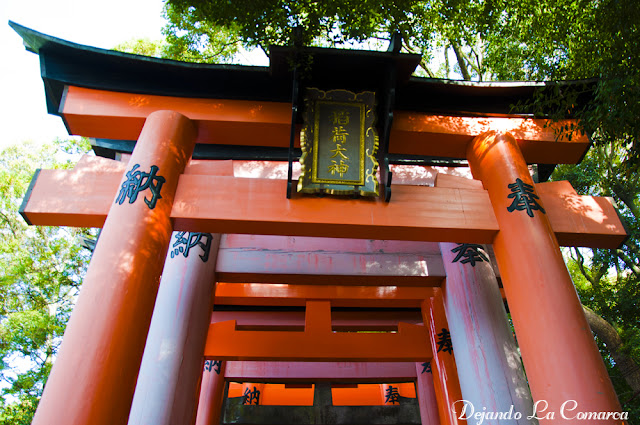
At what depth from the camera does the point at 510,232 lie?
394 cm

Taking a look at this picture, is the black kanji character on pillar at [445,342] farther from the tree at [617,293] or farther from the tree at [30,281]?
the tree at [30,281]

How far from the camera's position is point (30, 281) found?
12.1m

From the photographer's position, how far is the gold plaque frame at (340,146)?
4.03m

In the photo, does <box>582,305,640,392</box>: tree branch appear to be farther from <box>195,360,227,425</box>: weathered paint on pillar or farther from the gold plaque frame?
<box>195,360,227,425</box>: weathered paint on pillar

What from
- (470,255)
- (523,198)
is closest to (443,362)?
(470,255)

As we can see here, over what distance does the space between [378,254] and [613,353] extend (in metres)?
5.79

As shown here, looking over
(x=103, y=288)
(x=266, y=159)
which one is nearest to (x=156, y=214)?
(x=103, y=288)

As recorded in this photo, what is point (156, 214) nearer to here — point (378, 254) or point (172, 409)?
point (172, 409)

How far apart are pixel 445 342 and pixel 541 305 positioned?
3.09m

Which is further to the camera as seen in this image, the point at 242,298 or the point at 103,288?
the point at 242,298

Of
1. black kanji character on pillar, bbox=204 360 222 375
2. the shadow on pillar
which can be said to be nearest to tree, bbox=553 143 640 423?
the shadow on pillar

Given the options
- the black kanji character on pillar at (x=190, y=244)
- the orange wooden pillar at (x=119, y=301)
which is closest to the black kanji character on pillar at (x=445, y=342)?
the black kanji character on pillar at (x=190, y=244)

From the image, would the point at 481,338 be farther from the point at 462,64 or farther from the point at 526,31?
the point at 462,64

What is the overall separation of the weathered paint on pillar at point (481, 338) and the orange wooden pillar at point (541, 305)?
4.17 ft
